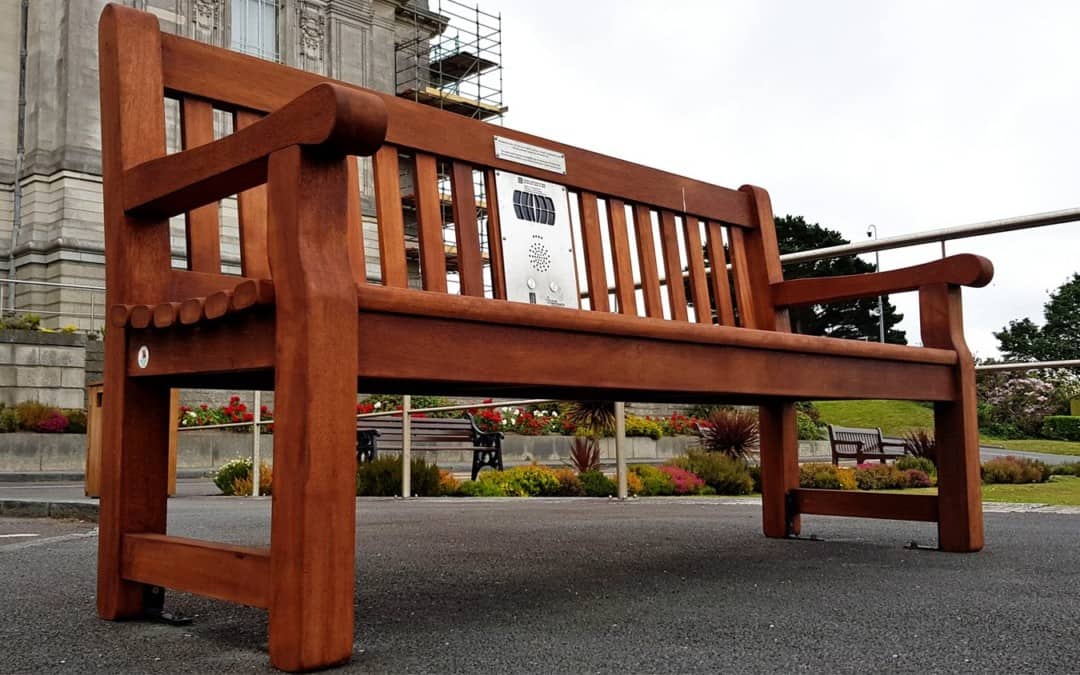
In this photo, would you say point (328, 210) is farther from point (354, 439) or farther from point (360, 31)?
point (360, 31)

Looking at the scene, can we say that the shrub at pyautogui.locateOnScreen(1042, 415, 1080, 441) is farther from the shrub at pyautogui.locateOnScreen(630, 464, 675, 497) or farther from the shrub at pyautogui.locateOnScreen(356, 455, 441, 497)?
the shrub at pyautogui.locateOnScreen(356, 455, 441, 497)

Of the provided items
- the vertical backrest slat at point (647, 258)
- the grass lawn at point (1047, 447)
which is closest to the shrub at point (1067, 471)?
the grass lawn at point (1047, 447)

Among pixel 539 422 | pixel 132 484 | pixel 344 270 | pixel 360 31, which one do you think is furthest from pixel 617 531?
pixel 360 31

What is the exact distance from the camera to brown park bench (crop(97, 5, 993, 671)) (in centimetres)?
147

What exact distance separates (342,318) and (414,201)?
124 cm

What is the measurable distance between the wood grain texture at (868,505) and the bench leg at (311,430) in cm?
196

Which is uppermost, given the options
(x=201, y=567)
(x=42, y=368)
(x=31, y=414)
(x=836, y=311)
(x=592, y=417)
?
(x=836, y=311)

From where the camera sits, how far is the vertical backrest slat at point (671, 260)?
3.08 metres

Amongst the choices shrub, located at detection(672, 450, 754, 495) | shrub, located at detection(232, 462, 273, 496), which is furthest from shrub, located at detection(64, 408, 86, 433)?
shrub, located at detection(672, 450, 754, 495)

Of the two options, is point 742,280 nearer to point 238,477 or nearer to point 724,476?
point 724,476

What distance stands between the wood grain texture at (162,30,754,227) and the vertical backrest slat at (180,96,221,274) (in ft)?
0.12

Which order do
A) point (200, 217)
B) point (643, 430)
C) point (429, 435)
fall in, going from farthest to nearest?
1. point (643, 430)
2. point (429, 435)
3. point (200, 217)

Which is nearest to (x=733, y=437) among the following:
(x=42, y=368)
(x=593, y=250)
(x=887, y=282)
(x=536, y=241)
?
(x=887, y=282)

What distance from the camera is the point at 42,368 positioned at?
50.0 feet
